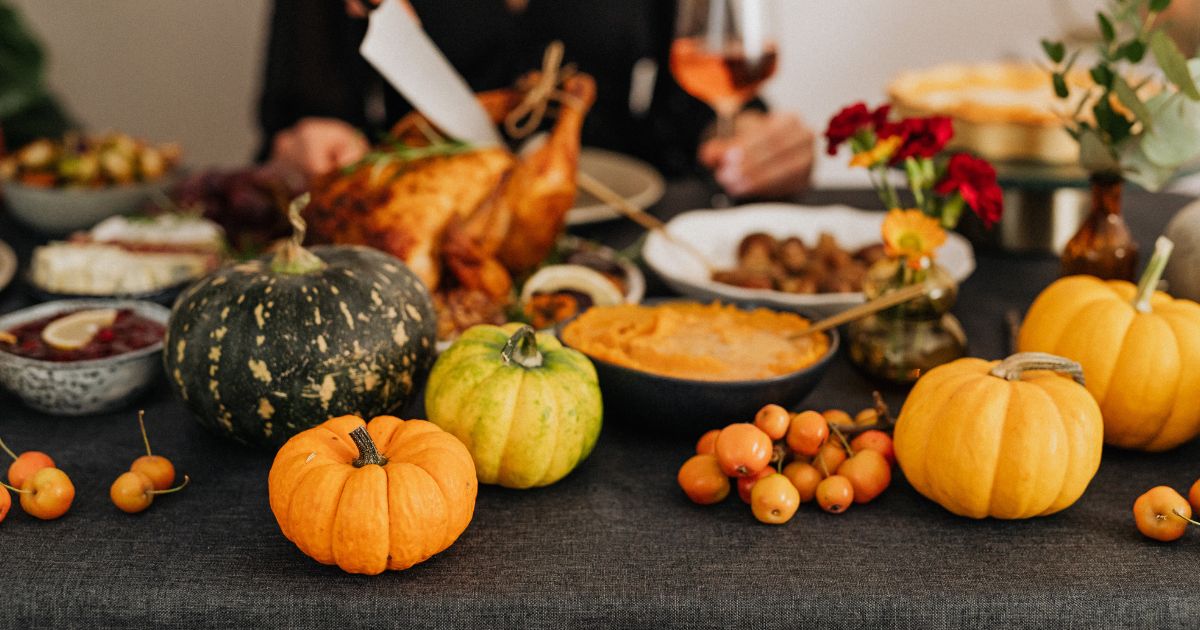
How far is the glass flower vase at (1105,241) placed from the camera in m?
1.38

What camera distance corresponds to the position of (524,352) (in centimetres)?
107

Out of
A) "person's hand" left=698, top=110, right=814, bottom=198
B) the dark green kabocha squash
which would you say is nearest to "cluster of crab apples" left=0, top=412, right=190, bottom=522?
the dark green kabocha squash

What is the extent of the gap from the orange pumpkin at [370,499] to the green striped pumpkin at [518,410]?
0.26 ft

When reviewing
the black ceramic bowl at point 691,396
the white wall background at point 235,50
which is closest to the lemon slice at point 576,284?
the black ceramic bowl at point 691,396

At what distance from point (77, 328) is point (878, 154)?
40.9 inches

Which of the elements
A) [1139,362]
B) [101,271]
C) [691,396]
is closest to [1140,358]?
[1139,362]

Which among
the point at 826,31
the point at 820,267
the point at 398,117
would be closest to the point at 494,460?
the point at 820,267

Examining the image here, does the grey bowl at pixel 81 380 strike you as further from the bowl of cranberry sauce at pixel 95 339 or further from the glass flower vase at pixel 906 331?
the glass flower vase at pixel 906 331

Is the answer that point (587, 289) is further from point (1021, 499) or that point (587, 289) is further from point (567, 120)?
point (1021, 499)

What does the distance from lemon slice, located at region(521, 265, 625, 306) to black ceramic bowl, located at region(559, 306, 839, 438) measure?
294 millimetres

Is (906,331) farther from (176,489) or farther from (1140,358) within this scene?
(176,489)

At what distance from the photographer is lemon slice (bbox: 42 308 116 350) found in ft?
4.09

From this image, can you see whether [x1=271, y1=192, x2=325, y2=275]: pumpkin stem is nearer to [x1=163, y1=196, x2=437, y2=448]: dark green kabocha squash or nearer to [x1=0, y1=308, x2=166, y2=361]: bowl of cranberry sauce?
[x1=163, y1=196, x2=437, y2=448]: dark green kabocha squash

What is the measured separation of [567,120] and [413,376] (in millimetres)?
650
